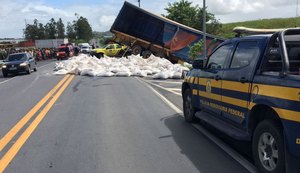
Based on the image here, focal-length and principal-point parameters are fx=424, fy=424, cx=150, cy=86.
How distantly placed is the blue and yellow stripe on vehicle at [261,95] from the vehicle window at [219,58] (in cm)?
28

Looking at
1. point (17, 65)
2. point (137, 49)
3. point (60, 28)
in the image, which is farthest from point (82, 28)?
point (17, 65)

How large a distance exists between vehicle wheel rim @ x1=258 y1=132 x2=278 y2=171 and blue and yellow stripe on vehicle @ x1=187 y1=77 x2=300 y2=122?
0.45 metres

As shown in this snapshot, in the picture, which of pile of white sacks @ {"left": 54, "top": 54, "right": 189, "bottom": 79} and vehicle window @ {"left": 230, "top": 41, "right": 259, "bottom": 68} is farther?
pile of white sacks @ {"left": 54, "top": 54, "right": 189, "bottom": 79}

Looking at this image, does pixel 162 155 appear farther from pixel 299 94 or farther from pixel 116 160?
pixel 299 94

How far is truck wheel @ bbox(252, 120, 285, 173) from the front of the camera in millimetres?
4961

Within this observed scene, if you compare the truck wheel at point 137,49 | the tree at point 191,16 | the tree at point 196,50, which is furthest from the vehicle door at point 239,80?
the tree at point 191,16

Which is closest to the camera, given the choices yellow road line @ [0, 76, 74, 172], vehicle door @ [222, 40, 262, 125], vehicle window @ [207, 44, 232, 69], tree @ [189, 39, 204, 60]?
vehicle door @ [222, 40, 262, 125]

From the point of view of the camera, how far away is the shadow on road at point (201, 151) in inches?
229

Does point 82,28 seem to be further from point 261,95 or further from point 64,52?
point 261,95

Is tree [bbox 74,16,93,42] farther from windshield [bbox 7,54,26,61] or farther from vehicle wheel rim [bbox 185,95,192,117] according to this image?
vehicle wheel rim [bbox 185,95,192,117]

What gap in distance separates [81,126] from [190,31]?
22.8 m

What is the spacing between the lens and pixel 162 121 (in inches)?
368

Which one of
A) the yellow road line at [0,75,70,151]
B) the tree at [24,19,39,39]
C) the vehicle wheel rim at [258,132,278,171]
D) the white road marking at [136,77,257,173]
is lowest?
the white road marking at [136,77,257,173]

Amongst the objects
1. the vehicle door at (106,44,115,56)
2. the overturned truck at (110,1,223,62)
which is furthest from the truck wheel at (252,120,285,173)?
the vehicle door at (106,44,115,56)
